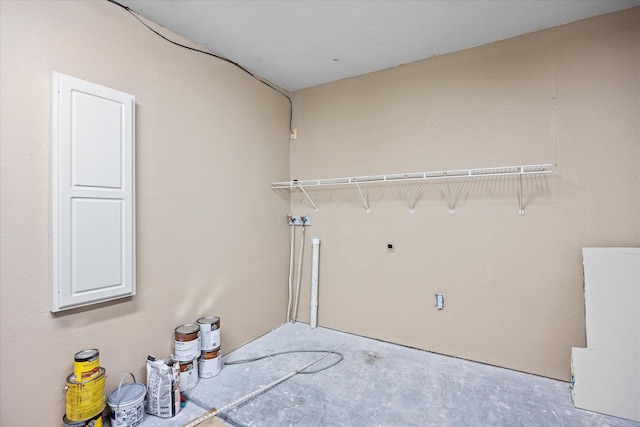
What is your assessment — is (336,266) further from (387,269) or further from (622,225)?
(622,225)

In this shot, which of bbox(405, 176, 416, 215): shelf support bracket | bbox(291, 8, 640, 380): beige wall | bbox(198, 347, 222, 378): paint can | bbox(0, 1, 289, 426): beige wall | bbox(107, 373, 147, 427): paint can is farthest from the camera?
bbox(405, 176, 416, 215): shelf support bracket

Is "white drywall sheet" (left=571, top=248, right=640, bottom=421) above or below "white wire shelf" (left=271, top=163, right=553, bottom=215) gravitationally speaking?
below

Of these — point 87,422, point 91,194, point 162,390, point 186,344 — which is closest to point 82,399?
point 87,422

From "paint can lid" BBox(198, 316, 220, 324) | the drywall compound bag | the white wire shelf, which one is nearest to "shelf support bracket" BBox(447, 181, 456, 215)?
the white wire shelf

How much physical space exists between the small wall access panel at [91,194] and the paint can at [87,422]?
551 millimetres

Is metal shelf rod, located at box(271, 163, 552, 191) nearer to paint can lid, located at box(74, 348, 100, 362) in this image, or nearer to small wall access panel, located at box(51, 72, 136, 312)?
small wall access panel, located at box(51, 72, 136, 312)

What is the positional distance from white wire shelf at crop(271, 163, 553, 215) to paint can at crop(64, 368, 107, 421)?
2.02 metres

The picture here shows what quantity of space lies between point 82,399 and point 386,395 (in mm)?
1675

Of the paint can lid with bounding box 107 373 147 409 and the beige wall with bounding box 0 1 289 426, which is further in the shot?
the paint can lid with bounding box 107 373 147 409

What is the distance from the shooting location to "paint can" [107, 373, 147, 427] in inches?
63.7

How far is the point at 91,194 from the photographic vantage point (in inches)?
66.1

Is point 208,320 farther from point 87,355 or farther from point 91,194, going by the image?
point 91,194

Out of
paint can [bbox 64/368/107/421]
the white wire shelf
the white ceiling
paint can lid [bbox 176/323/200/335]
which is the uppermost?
the white ceiling

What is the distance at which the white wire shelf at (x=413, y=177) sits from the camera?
2227 mm
